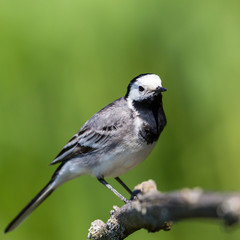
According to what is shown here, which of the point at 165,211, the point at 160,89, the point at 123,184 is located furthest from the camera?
the point at 123,184

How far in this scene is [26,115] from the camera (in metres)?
1.84

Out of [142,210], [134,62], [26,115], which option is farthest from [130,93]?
[142,210]

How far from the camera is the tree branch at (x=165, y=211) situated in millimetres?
778

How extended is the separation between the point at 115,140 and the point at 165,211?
2.80 ft

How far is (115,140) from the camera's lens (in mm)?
1825

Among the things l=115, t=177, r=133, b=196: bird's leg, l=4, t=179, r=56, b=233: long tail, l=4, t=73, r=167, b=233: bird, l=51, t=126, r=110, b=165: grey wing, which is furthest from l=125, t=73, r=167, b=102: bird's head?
l=4, t=179, r=56, b=233: long tail

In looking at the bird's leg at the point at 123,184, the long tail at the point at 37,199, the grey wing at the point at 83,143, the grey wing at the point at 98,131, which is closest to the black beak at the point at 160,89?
the grey wing at the point at 98,131

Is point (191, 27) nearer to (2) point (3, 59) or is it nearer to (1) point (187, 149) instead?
(1) point (187, 149)

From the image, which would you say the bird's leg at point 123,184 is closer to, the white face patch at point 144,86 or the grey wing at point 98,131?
the grey wing at point 98,131

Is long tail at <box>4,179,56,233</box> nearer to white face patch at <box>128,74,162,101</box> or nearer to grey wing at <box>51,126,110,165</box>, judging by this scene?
grey wing at <box>51,126,110,165</box>

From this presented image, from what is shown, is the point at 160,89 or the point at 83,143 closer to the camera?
the point at 160,89

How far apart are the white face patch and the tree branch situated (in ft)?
1.59

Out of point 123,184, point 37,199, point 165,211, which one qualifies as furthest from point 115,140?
point 165,211

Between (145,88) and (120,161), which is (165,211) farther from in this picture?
(145,88)
